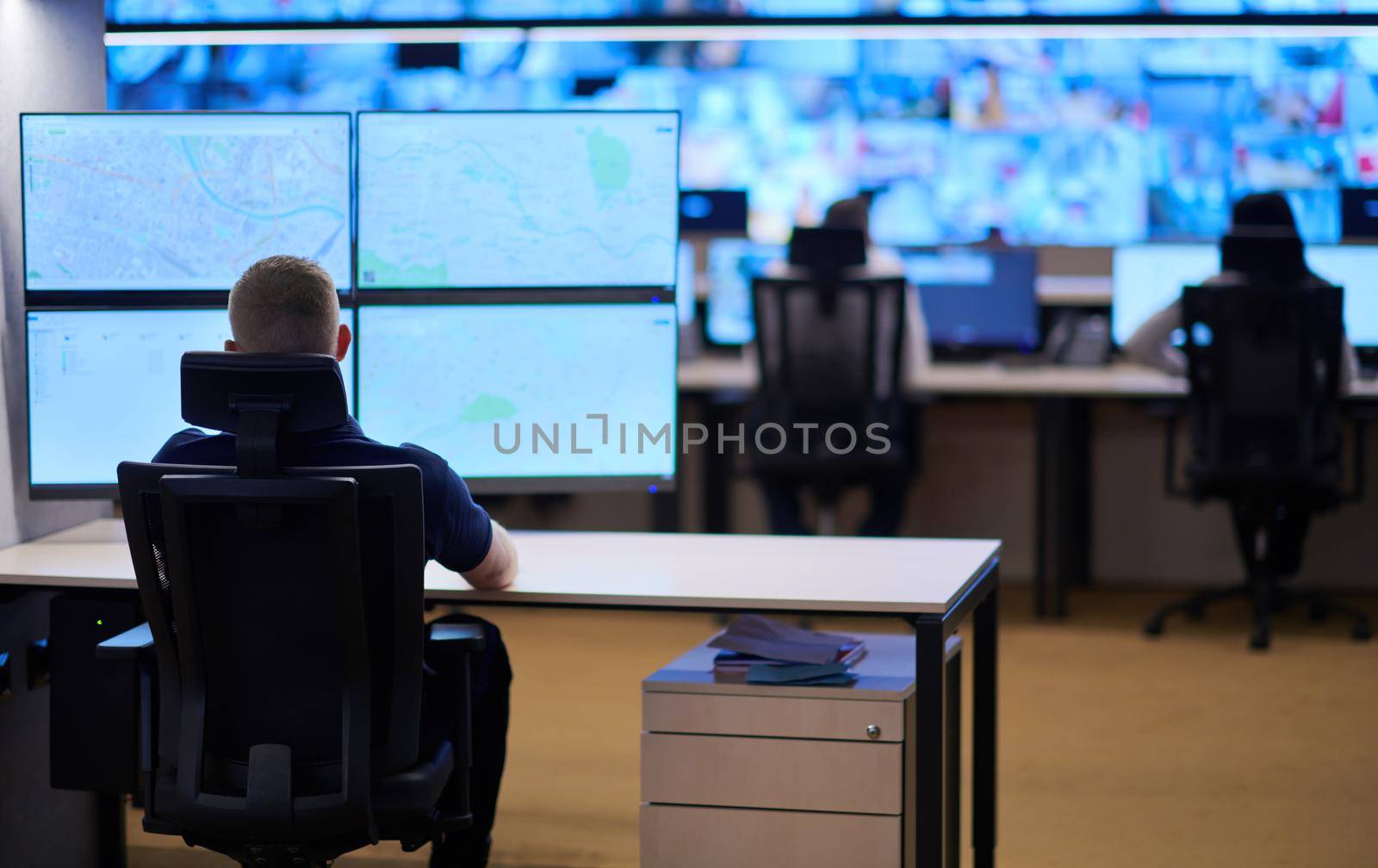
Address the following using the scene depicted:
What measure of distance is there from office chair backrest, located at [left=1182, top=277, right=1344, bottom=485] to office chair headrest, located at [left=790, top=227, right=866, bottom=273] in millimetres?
1024

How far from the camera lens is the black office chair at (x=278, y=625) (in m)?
2.09

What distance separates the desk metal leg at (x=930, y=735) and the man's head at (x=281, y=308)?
101 cm

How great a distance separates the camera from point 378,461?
7.19 ft

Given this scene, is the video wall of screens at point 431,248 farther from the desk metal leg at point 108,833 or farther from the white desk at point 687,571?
the desk metal leg at point 108,833

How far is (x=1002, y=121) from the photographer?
808 centimetres

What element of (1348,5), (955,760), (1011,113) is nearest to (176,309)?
(955,760)

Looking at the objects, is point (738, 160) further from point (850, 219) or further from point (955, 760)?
point (955, 760)

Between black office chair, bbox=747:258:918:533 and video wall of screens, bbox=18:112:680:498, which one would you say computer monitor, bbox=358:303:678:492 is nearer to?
video wall of screens, bbox=18:112:680:498

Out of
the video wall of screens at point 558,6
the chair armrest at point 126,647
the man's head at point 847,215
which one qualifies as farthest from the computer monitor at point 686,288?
the chair armrest at point 126,647

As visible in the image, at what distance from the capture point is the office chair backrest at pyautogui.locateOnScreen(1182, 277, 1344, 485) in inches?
189

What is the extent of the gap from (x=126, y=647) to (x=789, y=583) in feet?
3.40

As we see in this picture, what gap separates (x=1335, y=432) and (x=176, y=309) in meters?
3.60

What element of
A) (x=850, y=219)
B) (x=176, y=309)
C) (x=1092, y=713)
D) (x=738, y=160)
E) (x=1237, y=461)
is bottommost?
(x=1092, y=713)

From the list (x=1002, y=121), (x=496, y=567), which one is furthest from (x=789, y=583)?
(x=1002, y=121)
